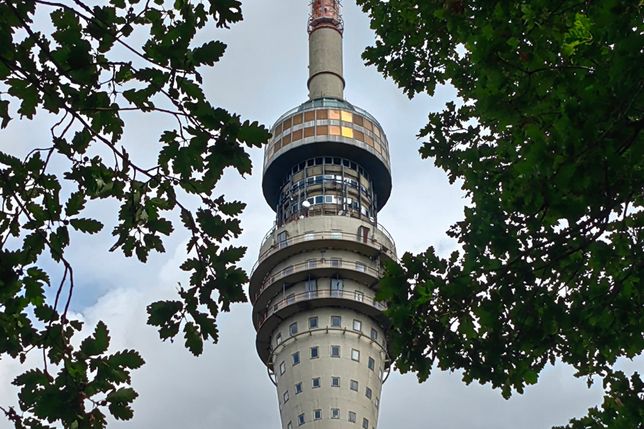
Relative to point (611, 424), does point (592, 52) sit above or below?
above

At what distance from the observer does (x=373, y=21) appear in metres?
17.6

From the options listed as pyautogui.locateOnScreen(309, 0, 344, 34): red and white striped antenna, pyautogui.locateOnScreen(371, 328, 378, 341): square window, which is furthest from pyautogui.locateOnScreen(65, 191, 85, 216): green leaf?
pyautogui.locateOnScreen(309, 0, 344, 34): red and white striped antenna

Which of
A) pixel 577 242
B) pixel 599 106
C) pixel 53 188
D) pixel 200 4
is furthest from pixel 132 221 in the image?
pixel 577 242

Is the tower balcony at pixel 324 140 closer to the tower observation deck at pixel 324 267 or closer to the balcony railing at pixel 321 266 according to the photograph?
the tower observation deck at pixel 324 267

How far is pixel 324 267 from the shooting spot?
60.9 meters

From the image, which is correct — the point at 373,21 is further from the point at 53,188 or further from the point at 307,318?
the point at 307,318

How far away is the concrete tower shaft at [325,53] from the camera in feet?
244

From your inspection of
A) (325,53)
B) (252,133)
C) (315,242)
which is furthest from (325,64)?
(252,133)

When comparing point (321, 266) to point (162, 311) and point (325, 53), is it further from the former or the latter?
point (162, 311)

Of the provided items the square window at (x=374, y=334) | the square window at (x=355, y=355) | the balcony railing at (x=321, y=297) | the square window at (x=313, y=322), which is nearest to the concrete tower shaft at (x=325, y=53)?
the balcony railing at (x=321, y=297)

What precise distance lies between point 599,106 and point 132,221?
4.25 m

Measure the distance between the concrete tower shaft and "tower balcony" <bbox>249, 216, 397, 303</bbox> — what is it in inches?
562

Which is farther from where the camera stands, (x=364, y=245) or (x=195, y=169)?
(x=364, y=245)

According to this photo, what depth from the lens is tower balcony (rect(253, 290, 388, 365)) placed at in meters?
60.1
